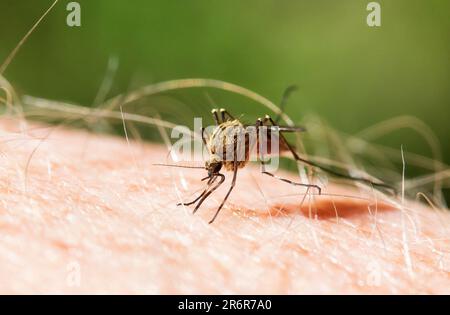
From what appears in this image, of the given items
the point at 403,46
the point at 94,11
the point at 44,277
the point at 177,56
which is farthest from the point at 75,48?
the point at 44,277

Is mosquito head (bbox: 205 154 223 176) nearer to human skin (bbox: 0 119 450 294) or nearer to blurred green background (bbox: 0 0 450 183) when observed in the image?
human skin (bbox: 0 119 450 294)

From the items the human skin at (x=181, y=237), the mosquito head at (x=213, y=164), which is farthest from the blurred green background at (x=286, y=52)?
the human skin at (x=181, y=237)

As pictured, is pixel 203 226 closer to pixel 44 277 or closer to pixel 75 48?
pixel 44 277

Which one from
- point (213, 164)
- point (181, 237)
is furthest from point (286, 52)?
point (181, 237)

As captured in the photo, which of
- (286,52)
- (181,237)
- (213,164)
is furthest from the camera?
(286,52)

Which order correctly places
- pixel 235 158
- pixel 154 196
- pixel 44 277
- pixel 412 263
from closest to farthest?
pixel 44 277 < pixel 412 263 < pixel 154 196 < pixel 235 158

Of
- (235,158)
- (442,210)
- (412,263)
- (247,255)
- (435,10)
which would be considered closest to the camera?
(247,255)

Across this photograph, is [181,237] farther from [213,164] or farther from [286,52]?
[286,52]
